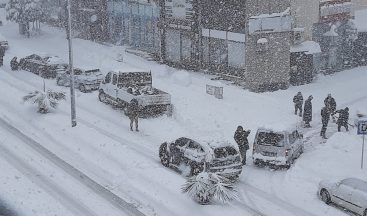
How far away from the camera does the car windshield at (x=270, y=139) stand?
22953mm

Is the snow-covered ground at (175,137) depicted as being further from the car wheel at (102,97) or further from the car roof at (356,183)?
the car roof at (356,183)

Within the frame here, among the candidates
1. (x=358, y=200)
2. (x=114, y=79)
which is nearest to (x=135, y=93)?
(x=114, y=79)

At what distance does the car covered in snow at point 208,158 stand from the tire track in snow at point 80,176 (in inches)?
128

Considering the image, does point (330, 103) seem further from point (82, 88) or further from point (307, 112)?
point (82, 88)

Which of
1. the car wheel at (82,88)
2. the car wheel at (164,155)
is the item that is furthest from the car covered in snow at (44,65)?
the car wheel at (164,155)

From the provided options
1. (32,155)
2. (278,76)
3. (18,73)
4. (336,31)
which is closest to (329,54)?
(336,31)

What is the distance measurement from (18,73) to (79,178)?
73.3 feet

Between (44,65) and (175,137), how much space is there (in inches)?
646

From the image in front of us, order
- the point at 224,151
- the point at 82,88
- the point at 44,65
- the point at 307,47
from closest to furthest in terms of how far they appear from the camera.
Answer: the point at 224,151, the point at 82,88, the point at 307,47, the point at 44,65

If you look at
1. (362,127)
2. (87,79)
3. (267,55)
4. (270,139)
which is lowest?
(270,139)

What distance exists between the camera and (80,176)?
858 inches

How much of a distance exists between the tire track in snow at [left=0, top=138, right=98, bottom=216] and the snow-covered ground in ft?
0.68

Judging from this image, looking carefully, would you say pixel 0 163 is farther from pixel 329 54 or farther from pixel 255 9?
pixel 329 54

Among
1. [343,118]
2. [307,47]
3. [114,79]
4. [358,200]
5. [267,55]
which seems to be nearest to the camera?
[358,200]
